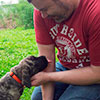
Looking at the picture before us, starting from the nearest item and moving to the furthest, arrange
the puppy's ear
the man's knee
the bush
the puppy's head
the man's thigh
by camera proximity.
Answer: the man's thigh, the puppy's ear, the puppy's head, the man's knee, the bush

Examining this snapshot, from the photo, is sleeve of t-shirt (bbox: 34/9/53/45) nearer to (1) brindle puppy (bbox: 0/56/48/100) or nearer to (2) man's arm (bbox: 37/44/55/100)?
(2) man's arm (bbox: 37/44/55/100)

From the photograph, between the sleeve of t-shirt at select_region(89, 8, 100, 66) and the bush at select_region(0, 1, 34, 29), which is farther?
the bush at select_region(0, 1, 34, 29)

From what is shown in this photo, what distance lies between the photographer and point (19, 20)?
1375 centimetres

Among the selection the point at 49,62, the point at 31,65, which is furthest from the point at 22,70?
the point at 49,62

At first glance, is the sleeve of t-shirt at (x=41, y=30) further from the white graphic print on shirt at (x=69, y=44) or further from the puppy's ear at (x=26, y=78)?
the puppy's ear at (x=26, y=78)

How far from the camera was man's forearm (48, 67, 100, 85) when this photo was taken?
2.33m

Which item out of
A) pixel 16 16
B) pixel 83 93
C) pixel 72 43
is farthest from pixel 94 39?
pixel 16 16

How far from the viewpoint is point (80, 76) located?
2.43 meters

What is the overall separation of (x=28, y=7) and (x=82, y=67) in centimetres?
1123

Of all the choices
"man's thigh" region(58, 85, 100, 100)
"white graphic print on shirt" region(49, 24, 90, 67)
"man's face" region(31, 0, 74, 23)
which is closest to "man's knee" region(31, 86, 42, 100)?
"man's thigh" region(58, 85, 100, 100)

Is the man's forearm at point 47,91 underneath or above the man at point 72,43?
underneath

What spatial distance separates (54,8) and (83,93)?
3.58 ft

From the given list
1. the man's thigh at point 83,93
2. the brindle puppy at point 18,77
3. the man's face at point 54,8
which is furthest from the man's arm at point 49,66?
the man's face at point 54,8

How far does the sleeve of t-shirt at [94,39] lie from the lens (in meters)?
2.08
